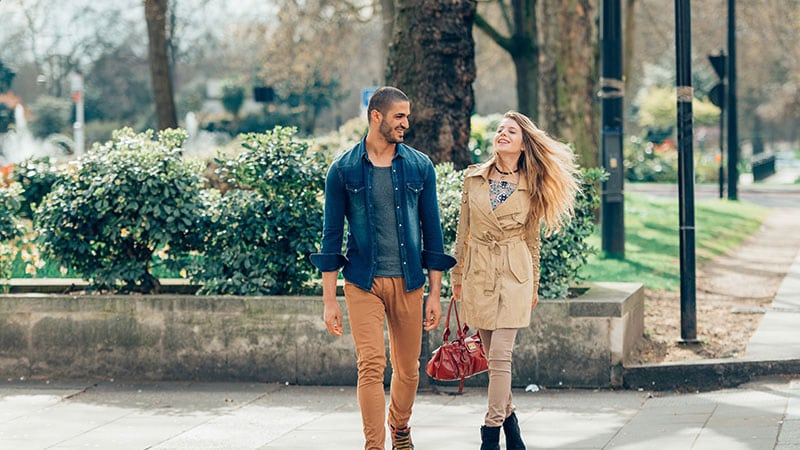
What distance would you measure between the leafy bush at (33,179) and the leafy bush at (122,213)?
156cm

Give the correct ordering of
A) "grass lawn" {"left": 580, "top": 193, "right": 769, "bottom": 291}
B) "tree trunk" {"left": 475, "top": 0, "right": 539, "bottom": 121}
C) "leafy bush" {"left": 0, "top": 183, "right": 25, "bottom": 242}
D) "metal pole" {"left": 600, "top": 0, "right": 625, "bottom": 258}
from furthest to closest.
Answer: "tree trunk" {"left": 475, "top": 0, "right": 539, "bottom": 121} → "metal pole" {"left": 600, "top": 0, "right": 625, "bottom": 258} → "grass lawn" {"left": 580, "top": 193, "right": 769, "bottom": 291} → "leafy bush" {"left": 0, "top": 183, "right": 25, "bottom": 242}

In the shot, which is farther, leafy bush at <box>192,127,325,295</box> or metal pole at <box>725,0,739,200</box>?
metal pole at <box>725,0,739,200</box>

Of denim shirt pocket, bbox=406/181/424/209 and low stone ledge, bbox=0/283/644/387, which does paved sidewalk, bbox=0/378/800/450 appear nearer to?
low stone ledge, bbox=0/283/644/387

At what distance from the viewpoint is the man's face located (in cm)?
571

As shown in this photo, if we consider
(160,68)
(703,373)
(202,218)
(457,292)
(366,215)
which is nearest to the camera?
(366,215)

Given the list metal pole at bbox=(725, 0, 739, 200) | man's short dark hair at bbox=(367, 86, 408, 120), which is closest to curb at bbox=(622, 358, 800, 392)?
man's short dark hair at bbox=(367, 86, 408, 120)

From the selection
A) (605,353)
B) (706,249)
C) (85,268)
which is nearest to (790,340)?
(605,353)

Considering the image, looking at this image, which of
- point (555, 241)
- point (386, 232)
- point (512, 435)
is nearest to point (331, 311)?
point (386, 232)

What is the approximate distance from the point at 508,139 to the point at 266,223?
3.28 m

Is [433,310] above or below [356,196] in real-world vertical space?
below

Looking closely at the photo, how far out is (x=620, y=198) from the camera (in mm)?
14766

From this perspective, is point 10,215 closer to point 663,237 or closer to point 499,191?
point 499,191

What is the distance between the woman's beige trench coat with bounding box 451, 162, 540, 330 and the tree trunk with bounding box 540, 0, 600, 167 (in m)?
12.9

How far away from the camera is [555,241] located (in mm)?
8758
